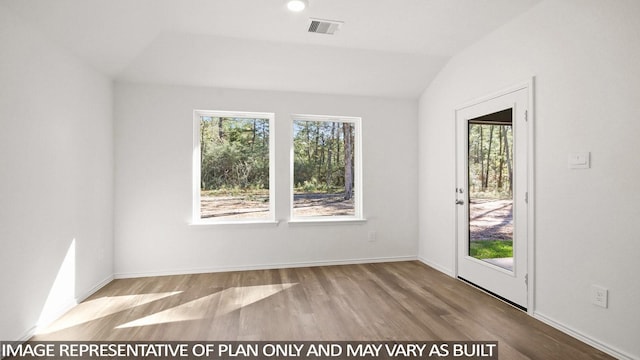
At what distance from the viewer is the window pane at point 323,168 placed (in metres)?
4.27

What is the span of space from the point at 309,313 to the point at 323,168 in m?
2.13

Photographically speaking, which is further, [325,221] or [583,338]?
[325,221]

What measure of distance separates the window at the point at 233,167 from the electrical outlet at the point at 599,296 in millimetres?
3178

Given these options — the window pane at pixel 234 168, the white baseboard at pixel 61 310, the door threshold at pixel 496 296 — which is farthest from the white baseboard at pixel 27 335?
the door threshold at pixel 496 296

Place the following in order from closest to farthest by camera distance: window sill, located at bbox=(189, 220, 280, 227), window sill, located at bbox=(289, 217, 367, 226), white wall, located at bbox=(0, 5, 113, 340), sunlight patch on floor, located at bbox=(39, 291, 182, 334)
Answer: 1. white wall, located at bbox=(0, 5, 113, 340)
2. sunlight patch on floor, located at bbox=(39, 291, 182, 334)
3. window sill, located at bbox=(189, 220, 280, 227)
4. window sill, located at bbox=(289, 217, 367, 226)

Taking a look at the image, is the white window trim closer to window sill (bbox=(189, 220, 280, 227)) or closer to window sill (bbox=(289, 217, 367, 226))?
window sill (bbox=(289, 217, 367, 226))

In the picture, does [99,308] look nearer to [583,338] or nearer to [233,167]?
[233,167]

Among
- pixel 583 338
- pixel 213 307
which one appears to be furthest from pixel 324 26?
pixel 583 338

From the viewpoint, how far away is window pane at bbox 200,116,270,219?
13.1 feet

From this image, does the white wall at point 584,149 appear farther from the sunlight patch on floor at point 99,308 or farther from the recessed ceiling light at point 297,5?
the sunlight patch on floor at point 99,308

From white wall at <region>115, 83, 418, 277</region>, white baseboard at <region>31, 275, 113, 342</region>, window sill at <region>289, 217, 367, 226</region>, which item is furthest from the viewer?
window sill at <region>289, 217, 367, 226</region>

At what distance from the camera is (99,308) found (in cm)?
281

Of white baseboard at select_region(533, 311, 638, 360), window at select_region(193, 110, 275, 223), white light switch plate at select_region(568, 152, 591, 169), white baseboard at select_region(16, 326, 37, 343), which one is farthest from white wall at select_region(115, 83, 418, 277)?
white light switch plate at select_region(568, 152, 591, 169)

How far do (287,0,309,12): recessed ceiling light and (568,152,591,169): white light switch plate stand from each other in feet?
7.78
